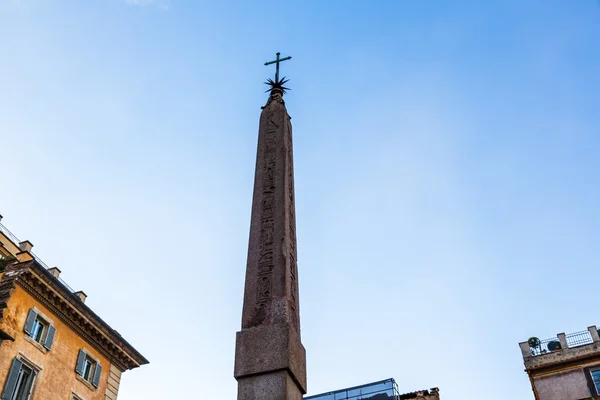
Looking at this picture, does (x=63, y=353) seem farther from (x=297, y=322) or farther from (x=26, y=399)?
(x=297, y=322)

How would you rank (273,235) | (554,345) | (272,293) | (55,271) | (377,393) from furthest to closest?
(377,393) < (554,345) < (55,271) < (273,235) < (272,293)

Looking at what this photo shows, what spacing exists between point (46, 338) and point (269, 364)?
549 inches

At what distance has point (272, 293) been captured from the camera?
739cm

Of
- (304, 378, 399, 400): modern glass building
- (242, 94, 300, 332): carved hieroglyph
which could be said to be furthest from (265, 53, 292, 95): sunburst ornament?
(304, 378, 399, 400): modern glass building

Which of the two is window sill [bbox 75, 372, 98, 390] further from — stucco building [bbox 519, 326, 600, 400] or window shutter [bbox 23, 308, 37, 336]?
stucco building [bbox 519, 326, 600, 400]

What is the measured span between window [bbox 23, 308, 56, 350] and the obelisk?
11.8m

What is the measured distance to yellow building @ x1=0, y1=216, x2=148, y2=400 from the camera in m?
17.0

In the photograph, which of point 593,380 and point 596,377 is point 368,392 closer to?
point 593,380

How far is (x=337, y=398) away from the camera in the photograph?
2472 centimetres

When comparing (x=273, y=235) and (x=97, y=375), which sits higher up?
(x=97, y=375)

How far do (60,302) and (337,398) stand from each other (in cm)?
1181

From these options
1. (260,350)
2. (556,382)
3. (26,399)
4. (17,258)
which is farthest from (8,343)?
(556,382)

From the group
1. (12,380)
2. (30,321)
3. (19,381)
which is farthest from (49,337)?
(12,380)

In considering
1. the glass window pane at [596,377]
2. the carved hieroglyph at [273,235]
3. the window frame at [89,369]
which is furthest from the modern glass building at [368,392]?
the carved hieroglyph at [273,235]
